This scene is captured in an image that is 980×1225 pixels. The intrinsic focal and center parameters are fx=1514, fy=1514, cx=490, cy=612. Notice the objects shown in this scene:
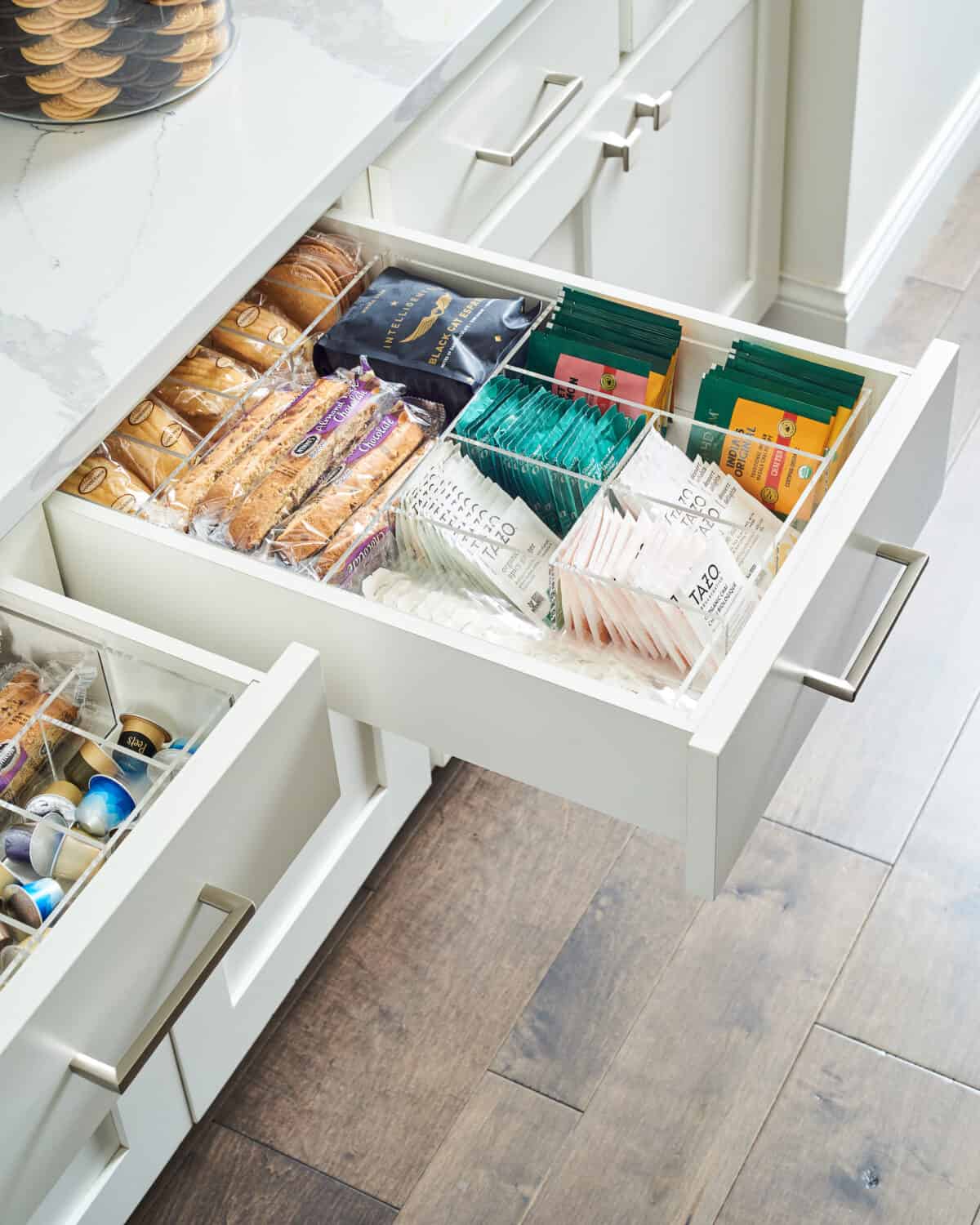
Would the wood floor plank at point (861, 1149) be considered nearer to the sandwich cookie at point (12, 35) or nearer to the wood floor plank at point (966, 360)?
the wood floor plank at point (966, 360)

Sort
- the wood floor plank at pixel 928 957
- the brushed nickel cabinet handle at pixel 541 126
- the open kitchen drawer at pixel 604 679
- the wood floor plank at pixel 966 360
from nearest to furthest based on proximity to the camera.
→ the open kitchen drawer at pixel 604 679 → the brushed nickel cabinet handle at pixel 541 126 → the wood floor plank at pixel 928 957 → the wood floor plank at pixel 966 360

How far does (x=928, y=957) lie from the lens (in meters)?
1.51

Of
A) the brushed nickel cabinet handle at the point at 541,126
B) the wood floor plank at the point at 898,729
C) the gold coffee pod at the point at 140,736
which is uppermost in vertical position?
the brushed nickel cabinet handle at the point at 541,126

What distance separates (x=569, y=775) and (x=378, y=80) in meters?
0.61

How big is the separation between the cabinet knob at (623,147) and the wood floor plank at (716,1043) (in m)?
0.71

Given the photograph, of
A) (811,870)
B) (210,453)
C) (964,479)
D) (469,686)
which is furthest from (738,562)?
(964,479)

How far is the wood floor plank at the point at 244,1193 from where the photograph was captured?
1360 mm

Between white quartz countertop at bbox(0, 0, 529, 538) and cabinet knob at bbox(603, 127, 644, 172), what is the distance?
230mm

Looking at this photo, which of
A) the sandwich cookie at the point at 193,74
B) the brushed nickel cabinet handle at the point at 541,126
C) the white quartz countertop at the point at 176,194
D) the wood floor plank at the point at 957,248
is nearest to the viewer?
the white quartz countertop at the point at 176,194

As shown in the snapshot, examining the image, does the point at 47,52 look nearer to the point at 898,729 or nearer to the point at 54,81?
the point at 54,81

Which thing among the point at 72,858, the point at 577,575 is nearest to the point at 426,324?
the point at 577,575

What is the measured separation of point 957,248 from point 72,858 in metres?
1.88

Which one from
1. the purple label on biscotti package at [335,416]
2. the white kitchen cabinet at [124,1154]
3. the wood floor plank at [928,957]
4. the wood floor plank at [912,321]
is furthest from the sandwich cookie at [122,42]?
the wood floor plank at [912,321]

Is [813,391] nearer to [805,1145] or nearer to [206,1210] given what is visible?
[805,1145]
